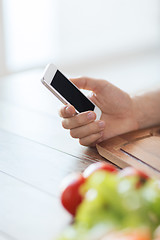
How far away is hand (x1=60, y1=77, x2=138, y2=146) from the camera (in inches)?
49.9

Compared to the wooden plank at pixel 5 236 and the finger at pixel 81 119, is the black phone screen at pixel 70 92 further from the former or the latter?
the wooden plank at pixel 5 236

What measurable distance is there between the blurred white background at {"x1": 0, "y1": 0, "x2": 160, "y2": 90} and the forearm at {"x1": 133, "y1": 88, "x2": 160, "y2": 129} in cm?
229

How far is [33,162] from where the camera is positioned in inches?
44.6

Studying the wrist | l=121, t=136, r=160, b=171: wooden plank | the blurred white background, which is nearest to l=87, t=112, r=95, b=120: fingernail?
l=121, t=136, r=160, b=171: wooden plank

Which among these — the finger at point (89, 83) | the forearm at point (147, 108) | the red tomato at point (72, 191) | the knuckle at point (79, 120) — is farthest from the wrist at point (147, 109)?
the red tomato at point (72, 191)

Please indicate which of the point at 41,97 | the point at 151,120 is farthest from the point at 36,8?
the point at 151,120

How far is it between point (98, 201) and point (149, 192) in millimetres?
64

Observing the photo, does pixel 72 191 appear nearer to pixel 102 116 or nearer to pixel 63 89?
pixel 63 89

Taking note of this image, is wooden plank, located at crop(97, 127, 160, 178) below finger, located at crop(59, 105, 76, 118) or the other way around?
below

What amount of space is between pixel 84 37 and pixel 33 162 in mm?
3917

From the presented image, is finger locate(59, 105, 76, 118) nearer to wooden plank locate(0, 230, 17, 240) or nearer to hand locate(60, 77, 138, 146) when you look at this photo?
hand locate(60, 77, 138, 146)

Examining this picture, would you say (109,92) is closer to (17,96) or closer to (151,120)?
(151,120)

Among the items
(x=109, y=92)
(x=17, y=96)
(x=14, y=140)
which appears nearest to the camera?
(x=14, y=140)

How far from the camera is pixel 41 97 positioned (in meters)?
1.77
